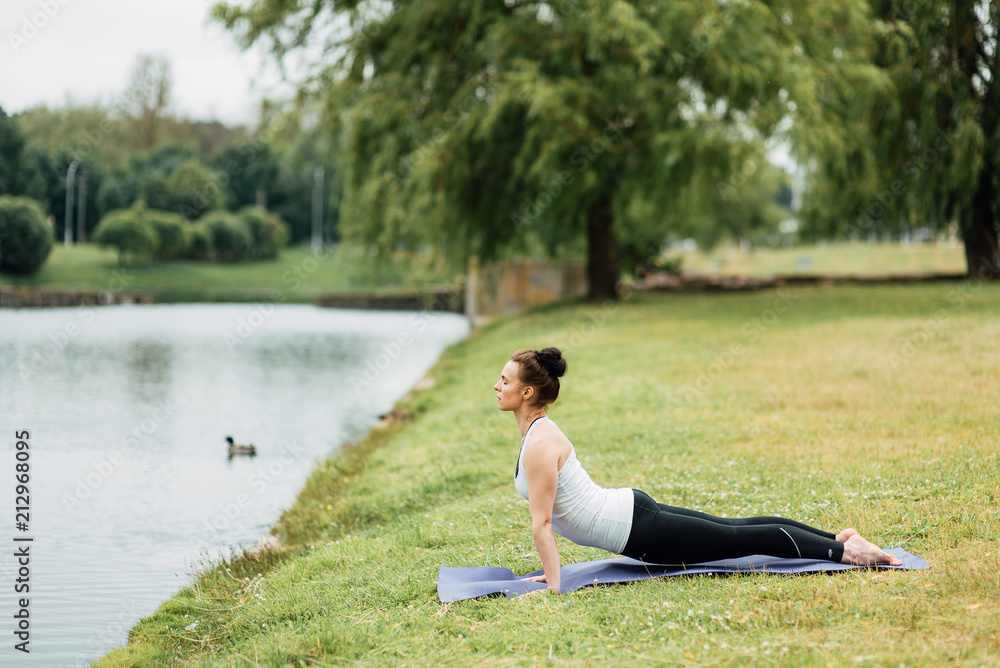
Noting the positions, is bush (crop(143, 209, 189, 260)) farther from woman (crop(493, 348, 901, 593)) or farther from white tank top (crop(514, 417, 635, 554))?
white tank top (crop(514, 417, 635, 554))

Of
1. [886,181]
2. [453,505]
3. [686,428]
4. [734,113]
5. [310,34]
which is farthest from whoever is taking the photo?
[886,181]

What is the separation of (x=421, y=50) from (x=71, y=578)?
45.9ft

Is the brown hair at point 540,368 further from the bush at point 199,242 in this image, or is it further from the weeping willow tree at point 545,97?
the bush at point 199,242

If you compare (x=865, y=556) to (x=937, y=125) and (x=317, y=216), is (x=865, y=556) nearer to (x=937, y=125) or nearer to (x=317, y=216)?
(x=937, y=125)

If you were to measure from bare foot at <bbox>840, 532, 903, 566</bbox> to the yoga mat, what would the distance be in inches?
1.2

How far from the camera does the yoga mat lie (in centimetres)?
457

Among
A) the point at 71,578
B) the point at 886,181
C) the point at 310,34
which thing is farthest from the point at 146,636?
the point at 886,181

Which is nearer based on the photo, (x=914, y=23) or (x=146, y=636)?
(x=146, y=636)

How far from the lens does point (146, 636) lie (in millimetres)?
5250

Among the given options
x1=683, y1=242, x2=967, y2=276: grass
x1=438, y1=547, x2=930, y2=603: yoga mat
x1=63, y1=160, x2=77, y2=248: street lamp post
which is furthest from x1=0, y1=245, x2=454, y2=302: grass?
x1=683, y1=242, x2=967, y2=276: grass

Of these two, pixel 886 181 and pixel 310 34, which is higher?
pixel 310 34

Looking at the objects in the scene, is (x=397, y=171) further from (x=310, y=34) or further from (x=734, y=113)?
(x=734, y=113)

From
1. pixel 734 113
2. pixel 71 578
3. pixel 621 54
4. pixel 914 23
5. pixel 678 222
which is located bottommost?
pixel 71 578

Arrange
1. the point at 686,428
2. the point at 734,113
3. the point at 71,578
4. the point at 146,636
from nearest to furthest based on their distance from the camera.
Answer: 1. the point at 146,636
2. the point at 71,578
3. the point at 686,428
4. the point at 734,113
